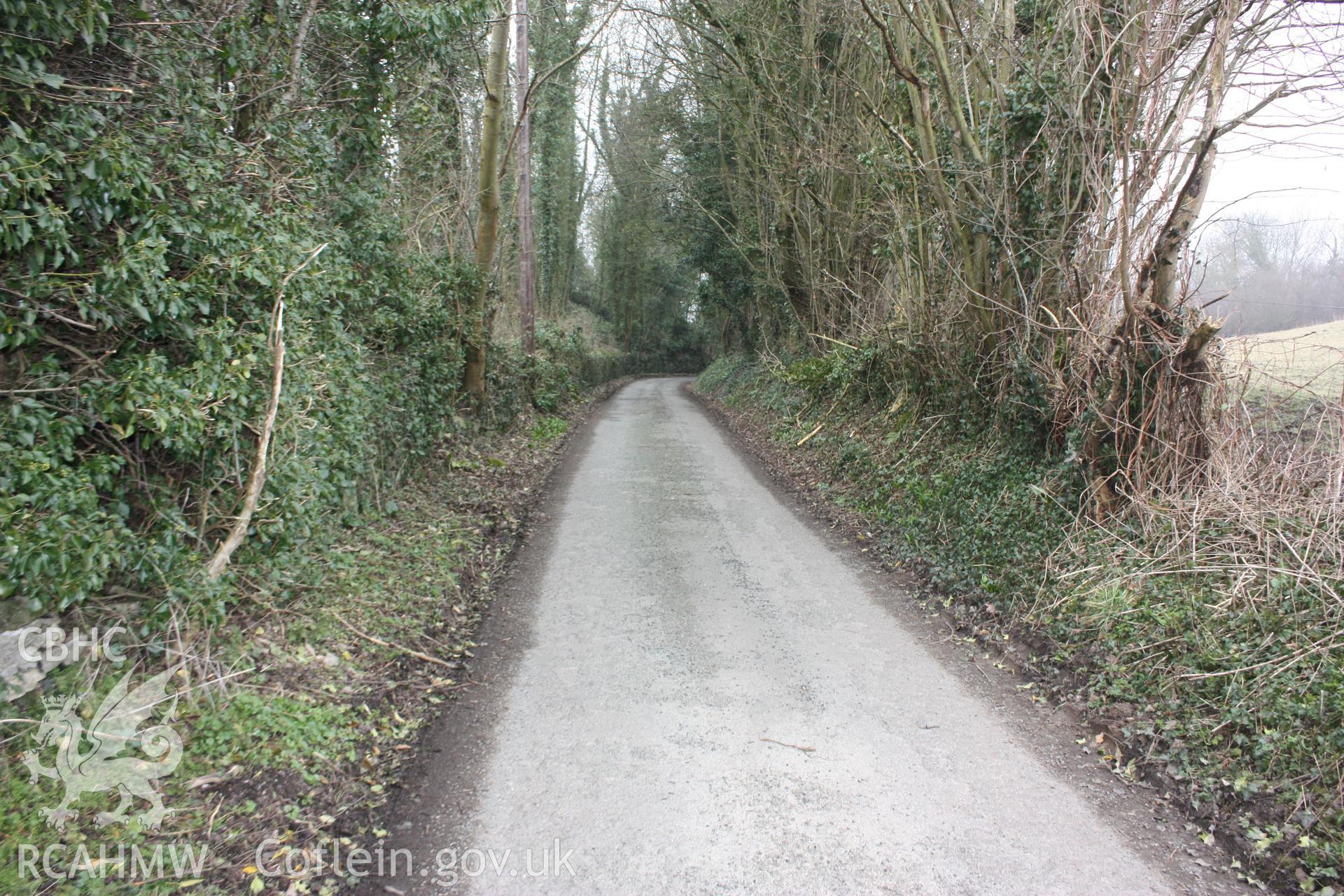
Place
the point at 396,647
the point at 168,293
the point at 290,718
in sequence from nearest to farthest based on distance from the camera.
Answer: the point at 168,293 → the point at 290,718 → the point at 396,647

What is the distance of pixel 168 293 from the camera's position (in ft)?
13.3

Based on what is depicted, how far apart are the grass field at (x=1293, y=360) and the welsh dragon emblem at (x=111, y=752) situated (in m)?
7.41

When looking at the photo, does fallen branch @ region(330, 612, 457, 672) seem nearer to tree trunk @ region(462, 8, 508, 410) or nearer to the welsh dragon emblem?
the welsh dragon emblem

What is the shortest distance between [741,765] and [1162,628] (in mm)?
2877

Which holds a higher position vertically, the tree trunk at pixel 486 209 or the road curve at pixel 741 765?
the tree trunk at pixel 486 209

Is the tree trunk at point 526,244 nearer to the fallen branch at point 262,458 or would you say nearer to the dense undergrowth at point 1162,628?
the dense undergrowth at point 1162,628

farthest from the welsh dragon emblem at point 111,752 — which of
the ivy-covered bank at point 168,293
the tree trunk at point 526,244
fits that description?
the tree trunk at point 526,244

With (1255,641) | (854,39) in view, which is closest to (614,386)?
(854,39)

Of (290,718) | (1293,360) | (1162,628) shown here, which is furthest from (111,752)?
(1293,360)

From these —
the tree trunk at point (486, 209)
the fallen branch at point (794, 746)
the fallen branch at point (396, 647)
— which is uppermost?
the tree trunk at point (486, 209)

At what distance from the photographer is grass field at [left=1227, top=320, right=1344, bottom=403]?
18.2 ft

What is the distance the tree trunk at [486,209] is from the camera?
38.2 ft

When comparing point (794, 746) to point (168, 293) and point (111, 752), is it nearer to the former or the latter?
point (111, 752)

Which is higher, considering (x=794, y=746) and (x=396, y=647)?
(x=396, y=647)
